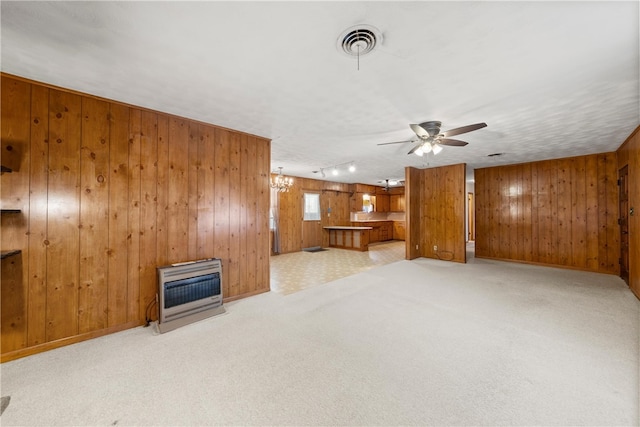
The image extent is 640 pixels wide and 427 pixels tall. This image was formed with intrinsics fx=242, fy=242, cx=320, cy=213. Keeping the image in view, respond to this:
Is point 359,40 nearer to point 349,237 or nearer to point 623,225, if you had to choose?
point 623,225

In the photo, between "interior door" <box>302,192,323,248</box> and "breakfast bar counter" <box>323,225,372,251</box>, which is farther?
"interior door" <box>302,192,323,248</box>

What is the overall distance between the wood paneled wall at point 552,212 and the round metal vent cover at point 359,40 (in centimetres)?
652

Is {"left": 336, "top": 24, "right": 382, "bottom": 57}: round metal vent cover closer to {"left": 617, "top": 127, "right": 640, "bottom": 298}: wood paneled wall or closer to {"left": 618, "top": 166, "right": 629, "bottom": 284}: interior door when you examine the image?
{"left": 617, "top": 127, "right": 640, "bottom": 298}: wood paneled wall

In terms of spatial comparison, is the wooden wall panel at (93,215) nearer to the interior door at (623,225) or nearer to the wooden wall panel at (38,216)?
the wooden wall panel at (38,216)

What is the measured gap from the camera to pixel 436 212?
21.7 feet

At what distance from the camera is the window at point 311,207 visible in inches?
342

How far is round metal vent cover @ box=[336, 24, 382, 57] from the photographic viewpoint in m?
1.64

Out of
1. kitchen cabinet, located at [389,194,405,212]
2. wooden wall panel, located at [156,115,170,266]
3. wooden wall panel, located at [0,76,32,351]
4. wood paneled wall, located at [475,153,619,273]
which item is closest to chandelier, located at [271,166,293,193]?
wooden wall panel, located at [156,115,170,266]

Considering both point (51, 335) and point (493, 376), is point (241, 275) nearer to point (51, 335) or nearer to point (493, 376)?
point (51, 335)

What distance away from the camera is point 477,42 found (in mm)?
1758

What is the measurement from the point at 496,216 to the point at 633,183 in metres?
2.94

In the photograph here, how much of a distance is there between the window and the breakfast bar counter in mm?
639

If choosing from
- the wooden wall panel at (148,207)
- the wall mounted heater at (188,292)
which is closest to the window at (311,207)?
the wall mounted heater at (188,292)

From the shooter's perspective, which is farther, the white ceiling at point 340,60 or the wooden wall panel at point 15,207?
the wooden wall panel at point 15,207
